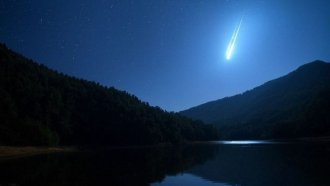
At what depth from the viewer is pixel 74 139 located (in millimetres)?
126250

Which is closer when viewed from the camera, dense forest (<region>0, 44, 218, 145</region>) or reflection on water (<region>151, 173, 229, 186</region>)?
reflection on water (<region>151, 173, 229, 186</region>)

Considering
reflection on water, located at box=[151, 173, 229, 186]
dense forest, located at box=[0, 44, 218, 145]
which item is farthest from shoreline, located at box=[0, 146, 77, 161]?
reflection on water, located at box=[151, 173, 229, 186]

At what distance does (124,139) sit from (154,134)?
1310cm

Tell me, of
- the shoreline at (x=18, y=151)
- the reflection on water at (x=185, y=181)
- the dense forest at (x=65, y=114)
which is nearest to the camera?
the reflection on water at (x=185, y=181)

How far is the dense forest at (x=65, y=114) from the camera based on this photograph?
301ft

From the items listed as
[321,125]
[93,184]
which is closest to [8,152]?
[93,184]

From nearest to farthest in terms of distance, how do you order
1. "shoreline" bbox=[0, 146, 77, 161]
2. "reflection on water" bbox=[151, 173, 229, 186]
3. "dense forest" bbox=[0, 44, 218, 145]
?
"reflection on water" bbox=[151, 173, 229, 186]
"shoreline" bbox=[0, 146, 77, 161]
"dense forest" bbox=[0, 44, 218, 145]

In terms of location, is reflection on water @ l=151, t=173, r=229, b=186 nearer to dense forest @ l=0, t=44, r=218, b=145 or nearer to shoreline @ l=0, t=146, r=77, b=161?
shoreline @ l=0, t=146, r=77, b=161

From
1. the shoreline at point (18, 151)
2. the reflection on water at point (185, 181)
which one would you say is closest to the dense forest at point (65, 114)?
the shoreline at point (18, 151)

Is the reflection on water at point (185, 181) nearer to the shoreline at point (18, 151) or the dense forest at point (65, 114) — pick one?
the shoreline at point (18, 151)

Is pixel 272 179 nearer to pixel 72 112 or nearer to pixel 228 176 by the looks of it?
pixel 228 176

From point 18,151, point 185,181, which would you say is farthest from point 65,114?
point 185,181

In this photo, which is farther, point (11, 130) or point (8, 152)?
point (11, 130)

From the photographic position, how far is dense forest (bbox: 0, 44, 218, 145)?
9169cm
